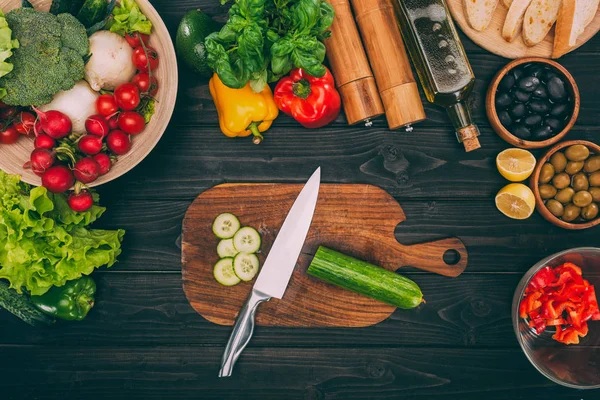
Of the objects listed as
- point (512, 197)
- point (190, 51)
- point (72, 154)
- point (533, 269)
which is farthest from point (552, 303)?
point (72, 154)

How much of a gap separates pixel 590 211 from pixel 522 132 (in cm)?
36

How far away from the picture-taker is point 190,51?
1.54 metres

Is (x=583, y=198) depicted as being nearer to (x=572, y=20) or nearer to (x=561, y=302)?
(x=561, y=302)

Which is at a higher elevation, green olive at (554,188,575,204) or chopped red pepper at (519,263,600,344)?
green olive at (554,188,575,204)

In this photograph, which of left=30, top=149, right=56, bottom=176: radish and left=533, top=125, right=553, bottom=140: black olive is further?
left=533, top=125, right=553, bottom=140: black olive

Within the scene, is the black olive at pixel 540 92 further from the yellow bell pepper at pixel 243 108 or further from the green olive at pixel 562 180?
the yellow bell pepper at pixel 243 108

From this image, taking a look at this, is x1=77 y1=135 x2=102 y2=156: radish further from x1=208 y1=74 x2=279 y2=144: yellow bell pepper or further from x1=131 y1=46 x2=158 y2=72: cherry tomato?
x1=208 y1=74 x2=279 y2=144: yellow bell pepper

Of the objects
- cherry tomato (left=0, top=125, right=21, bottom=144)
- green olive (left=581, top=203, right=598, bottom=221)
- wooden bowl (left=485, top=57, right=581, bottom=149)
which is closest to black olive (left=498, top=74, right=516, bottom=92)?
wooden bowl (left=485, top=57, right=581, bottom=149)

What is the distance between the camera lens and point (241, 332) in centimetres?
165

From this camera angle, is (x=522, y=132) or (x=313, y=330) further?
(x=313, y=330)

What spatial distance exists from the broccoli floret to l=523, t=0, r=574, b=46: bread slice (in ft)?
4.72

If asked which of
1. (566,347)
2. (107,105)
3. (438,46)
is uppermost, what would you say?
(438,46)

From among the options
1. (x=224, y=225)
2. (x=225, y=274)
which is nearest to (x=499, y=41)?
(x=224, y=225)

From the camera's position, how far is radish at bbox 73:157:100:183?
1.43m
